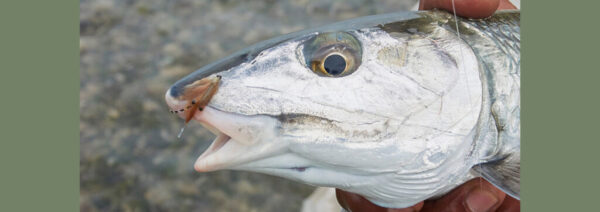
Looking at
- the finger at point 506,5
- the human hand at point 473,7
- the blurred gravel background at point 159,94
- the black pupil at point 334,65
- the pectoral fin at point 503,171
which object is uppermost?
the human hand at point 473,7

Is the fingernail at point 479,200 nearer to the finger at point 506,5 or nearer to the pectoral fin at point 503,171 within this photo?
the pectoral fin at point 503,171

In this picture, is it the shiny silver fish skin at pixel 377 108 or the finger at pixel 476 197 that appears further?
the finger at pixel 476 197

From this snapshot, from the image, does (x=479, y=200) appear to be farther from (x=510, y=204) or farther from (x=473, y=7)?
(x=473, y=7)

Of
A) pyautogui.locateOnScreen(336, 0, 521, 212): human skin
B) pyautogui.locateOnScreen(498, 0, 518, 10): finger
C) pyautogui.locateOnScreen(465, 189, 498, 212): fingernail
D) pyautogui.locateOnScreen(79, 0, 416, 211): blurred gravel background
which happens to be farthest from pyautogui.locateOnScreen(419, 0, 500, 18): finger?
pyautogui.locateOnScreen(79, 0, 416, 211): blurred gravel background

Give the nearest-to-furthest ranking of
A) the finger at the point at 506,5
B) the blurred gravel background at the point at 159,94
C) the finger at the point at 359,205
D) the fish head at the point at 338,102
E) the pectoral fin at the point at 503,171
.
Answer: the fish head at the point at 338,102, the pectoral fin at the point at 503,171, the finger at the point at 359,205, the finger at the point at 506,5, the blurred gravel background at the point at 159,94

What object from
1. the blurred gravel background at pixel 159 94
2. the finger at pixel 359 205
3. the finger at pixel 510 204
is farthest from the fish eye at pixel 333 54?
the blurred gravel background at pixel 159 94

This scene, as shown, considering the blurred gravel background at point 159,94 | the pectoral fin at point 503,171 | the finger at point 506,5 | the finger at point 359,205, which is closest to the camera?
the pectoral fin at point 503,171

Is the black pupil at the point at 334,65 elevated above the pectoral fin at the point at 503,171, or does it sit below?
above
